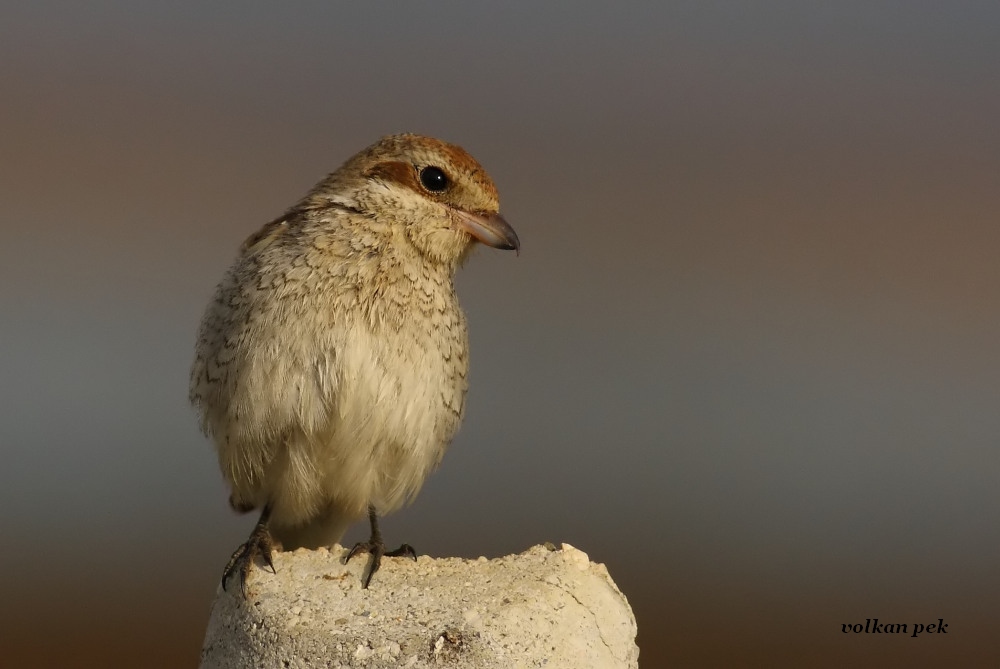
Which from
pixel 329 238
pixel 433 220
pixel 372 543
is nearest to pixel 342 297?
pixel 329 238

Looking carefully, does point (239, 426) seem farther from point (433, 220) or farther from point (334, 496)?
point (433, 220)

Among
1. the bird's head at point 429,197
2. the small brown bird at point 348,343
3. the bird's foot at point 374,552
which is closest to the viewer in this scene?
the bird's foot at point 374,552

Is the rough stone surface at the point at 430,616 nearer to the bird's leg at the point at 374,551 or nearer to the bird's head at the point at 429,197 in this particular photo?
the bird's leg at the point at 374,551

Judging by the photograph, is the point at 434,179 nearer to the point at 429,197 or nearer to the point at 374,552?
the point at 429,197

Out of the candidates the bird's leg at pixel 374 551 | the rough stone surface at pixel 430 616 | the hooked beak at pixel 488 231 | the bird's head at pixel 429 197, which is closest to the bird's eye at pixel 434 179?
the bird's head at pixel 429 197

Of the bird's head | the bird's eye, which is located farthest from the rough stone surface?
the bird's eye

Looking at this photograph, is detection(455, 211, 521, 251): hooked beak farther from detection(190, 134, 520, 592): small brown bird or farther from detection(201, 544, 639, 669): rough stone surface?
detection(201, 544, 639, 669): rough stone surface

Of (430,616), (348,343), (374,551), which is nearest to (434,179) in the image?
(348,343)
